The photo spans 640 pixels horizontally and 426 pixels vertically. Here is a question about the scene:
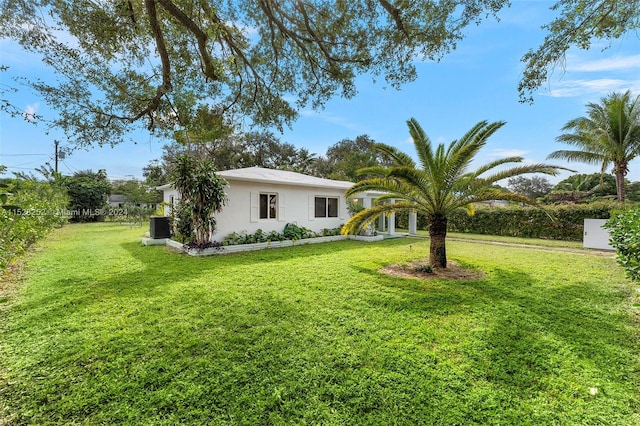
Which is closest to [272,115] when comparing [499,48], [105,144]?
[105,144]

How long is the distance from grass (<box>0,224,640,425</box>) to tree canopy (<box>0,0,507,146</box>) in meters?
4.87

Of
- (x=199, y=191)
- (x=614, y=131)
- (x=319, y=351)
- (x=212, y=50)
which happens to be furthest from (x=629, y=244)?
(x=614, y=131)

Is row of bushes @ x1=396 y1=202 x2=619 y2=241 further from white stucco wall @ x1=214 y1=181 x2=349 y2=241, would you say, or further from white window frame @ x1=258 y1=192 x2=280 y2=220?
white window frame @ x1=258 y1=192 x2=280 y2=220

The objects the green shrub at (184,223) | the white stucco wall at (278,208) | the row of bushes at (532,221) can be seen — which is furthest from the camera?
the row of bushes at (532,221)

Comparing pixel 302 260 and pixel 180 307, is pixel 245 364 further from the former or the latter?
pixel 302 260

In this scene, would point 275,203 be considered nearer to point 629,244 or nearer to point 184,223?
point 184,223

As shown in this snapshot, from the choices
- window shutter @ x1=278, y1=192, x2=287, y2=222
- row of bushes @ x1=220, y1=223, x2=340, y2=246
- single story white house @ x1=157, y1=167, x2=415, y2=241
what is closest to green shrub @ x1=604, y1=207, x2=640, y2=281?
row of bushes @ x1=220, y1=223, x2=340, y2=246

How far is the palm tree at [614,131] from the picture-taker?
14898 millimetres

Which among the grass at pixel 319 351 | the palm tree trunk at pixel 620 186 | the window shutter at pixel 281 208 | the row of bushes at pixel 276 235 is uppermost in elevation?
the palm tree trunk at pixel 620 186

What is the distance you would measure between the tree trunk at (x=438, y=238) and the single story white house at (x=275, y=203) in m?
7.20

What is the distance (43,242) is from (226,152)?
20649 mm

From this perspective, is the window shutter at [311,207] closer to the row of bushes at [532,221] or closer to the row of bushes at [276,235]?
the row of bushes at [276,235]

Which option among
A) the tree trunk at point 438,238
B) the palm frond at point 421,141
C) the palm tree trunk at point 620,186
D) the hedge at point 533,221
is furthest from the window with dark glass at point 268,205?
Answer: the palm tree trunk at point 620,186

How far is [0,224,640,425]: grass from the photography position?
2.61 m
